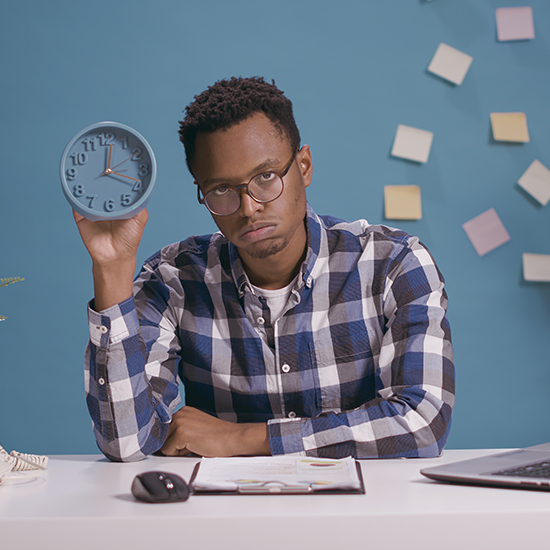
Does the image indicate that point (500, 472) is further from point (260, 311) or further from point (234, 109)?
point (234, 109)

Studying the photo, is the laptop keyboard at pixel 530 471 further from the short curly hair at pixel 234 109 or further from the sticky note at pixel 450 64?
the sticky note at pixel 450 64

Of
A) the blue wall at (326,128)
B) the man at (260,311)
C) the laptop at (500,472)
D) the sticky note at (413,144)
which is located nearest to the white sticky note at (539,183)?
the blue wall at (326,128)

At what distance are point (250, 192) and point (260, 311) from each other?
0.26 metres

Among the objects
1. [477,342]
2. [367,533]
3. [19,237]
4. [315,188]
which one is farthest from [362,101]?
[367,533]

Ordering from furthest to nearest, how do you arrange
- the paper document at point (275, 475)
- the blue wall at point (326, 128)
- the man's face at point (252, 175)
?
the blue wall at point (326, 128) < the man's face at point (252, 175) < the paper document at point (275, 475)

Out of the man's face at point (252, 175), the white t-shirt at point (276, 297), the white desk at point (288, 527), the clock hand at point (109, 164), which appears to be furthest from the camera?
the white t-shirt at point (276, 297)

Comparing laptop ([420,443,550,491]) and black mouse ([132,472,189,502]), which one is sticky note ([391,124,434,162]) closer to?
laptop ([420,443,550,491])

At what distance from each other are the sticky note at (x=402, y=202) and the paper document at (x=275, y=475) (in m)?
1.32

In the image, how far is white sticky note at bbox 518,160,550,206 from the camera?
6.66 ft

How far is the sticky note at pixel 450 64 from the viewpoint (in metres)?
2.03

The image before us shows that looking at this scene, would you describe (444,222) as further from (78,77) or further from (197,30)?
(78,77)

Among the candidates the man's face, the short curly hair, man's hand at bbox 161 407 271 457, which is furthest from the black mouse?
the short curly hair

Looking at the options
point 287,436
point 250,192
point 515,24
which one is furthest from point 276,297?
point 515,24

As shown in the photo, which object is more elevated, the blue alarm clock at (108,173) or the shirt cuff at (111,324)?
the blue alarm clock at (108,173)
